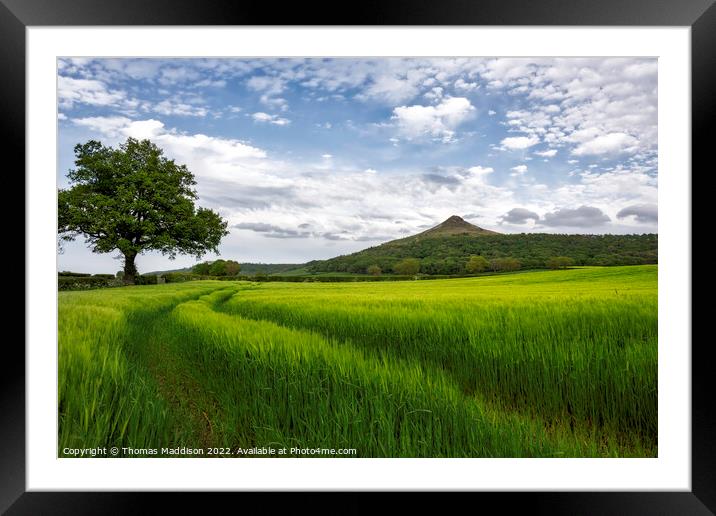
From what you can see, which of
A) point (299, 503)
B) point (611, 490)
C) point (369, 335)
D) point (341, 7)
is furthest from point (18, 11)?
point (611, 490)

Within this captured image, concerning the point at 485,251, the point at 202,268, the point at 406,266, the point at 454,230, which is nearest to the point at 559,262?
the point at 485,251

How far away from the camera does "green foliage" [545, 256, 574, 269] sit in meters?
1.75

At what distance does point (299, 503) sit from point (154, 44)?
7.47ft

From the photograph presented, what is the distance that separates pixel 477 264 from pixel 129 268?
2.02 meters

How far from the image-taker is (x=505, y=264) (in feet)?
5.74

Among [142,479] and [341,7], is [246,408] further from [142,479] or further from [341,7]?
[341,7]

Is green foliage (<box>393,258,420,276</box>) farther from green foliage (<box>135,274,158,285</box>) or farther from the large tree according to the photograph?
green foliage (<box>135,274,158,285</box>)

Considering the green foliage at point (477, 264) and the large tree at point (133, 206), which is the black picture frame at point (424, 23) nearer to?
the large tree at point (133, 206)

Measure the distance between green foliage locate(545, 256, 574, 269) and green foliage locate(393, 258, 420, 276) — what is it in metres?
0.80

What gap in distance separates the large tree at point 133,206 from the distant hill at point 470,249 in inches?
26.7

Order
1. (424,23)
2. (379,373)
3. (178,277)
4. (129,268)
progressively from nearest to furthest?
(424,23), (379,373), (129,268), (178,277)

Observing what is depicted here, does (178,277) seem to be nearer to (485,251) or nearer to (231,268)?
(231,268)

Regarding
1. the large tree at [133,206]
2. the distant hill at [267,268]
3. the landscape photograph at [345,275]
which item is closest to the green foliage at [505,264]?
the landscape photograph at [345,275]

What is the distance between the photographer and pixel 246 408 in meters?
1.39
